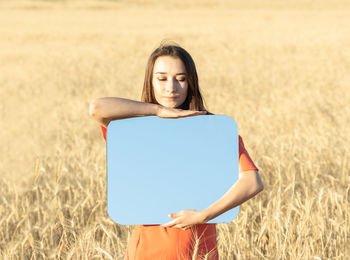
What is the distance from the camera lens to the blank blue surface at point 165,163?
44.5 inches

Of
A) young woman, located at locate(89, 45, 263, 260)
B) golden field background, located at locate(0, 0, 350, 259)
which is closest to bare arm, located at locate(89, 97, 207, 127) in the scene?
young woman, located at locate(89, 45, 263, 260)

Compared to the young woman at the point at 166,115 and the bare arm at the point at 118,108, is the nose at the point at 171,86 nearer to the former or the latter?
the young woman at the point at 166,115

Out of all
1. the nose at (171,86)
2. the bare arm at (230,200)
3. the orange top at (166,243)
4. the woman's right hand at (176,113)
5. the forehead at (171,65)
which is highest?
the forehead at (171,65)

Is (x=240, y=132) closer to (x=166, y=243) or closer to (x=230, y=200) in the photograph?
(x=166, y=243)

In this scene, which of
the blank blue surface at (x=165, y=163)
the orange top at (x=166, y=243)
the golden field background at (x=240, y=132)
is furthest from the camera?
the golden field background at (x=240, y=132)

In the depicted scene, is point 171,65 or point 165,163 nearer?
point 165,163

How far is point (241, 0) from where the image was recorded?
5109 centimetres

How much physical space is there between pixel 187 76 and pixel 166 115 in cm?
27

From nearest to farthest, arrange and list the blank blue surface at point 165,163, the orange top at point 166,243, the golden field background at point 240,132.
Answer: the blank blue surface at point 165,163 → the orange top at point 166,243 → the golden field background at point 240,132

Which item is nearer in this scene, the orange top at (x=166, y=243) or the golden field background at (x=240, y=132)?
the orange top at (x=166, y=243)

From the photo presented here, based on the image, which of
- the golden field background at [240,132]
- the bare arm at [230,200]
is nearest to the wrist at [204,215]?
the bare arm at [230,200]

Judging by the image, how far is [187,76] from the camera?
1401 millimetres

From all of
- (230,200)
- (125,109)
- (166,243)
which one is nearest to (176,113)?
(125,109)

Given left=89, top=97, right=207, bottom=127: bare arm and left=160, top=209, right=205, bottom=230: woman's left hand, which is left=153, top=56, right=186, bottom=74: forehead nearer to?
left=89, top=97, right=207, bottom=127: bare arm
